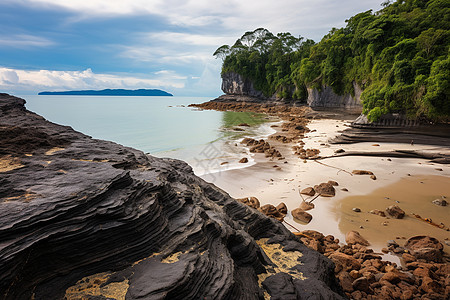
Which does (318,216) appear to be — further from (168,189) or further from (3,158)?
(3,158)

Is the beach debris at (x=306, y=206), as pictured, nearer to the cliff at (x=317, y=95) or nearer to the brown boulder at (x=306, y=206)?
the brown boulder at (x=306, y=206)

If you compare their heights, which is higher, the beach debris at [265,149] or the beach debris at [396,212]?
the beach debris at [396,212]

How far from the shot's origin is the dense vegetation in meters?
15.5

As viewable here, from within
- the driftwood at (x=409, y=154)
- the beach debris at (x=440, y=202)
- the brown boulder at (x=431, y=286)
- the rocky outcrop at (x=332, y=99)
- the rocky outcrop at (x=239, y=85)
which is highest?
the rocky outcrop at (x=239, y=85)

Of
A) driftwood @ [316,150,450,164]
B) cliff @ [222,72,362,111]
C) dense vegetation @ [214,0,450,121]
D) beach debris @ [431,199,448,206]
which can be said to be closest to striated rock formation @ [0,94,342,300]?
beach debris @ [431,199,448,206]

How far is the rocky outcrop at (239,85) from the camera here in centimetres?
7625

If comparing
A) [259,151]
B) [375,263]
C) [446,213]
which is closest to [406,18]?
[259,151]

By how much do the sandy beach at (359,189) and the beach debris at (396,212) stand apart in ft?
0.45

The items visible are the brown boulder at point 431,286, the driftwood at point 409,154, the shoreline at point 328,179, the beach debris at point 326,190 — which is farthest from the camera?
the driftwood at point 409,154

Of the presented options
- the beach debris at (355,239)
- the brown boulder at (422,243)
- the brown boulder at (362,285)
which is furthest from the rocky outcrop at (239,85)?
the brown boulder at (362,285)

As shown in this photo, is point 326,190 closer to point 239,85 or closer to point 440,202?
point 440,202

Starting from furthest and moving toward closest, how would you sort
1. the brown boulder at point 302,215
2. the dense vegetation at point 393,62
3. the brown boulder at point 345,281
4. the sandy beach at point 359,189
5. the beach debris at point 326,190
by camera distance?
the dense vegetation at point 393,62
the beach debris at point 326,190
the brown boulder at point 302,215
the sandy beach at point 359,189
the brown boulder at point 345,281

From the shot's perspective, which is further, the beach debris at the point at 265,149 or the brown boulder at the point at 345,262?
the beach debris at the point at 265,149

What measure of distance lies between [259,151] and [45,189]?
15.0 meters
